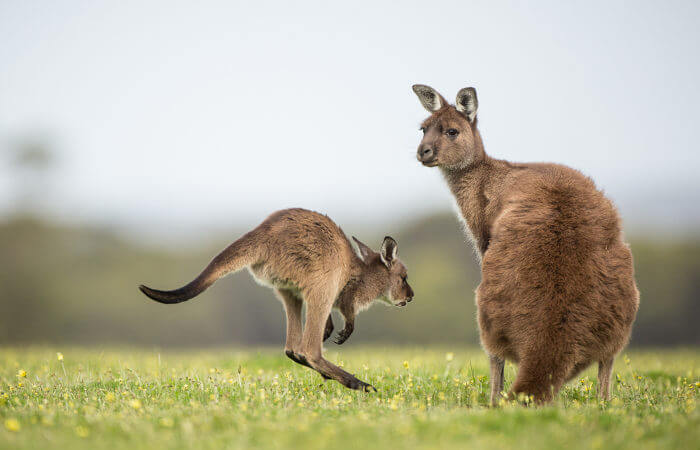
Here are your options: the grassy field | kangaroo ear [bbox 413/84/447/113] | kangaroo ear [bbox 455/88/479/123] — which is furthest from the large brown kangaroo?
kangaroo ear [bbox 413/84/447/113]

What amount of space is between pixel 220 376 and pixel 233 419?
9.06 ft

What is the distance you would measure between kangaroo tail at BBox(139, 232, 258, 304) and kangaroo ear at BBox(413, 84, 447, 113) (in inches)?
104

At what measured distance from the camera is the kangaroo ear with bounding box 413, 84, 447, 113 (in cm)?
757

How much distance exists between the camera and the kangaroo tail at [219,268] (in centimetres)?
546

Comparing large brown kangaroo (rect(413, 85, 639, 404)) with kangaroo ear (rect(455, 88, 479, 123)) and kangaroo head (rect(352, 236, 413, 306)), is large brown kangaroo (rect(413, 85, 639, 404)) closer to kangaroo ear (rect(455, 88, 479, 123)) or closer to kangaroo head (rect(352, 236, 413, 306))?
kangaroo ear (rect(455, 88, 479, 123))

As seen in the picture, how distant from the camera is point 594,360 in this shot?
531 centimetres

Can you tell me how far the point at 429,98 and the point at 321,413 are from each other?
417 cm

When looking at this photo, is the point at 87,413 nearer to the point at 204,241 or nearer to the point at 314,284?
the point at 314,284

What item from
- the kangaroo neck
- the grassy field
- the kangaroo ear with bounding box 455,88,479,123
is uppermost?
the kangaroo ear with bounding box 455,88,479,123

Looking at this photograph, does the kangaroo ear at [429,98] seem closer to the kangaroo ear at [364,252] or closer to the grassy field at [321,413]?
the kangaroo ear at [364,252]

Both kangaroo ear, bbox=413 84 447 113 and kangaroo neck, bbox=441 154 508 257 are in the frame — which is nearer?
kangaroo neck, bbox=441 154 508 257

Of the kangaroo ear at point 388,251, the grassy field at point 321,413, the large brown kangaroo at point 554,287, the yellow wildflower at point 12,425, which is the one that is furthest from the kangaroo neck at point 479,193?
the yellow wildflower at point 12,425

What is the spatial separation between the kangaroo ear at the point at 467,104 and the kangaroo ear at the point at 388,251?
1.63 metres

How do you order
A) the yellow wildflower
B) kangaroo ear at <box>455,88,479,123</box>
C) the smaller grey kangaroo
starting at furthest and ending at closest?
kangaroo ear at <box>455,88,479,123</box> → the smaller grey kangaroo → the yellow wildflower
